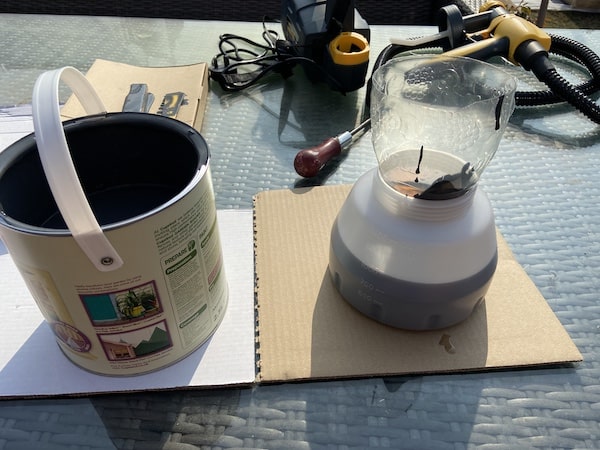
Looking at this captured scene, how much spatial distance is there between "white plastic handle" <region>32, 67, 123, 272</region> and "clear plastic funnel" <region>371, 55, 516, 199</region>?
228 millimetres

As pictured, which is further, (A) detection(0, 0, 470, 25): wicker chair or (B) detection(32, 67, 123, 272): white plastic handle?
(A) detection(0, 0, 470, 25): wicker chair

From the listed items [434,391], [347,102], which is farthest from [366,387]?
[347,102]

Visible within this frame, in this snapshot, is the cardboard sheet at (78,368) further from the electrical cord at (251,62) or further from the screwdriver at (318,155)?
the electrical cord at (251,62)

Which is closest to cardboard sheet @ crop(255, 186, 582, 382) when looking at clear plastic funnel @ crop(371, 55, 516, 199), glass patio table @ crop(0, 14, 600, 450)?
glass patio table @ crop(0, 14, 600, 450)

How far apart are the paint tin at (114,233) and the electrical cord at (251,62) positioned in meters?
0.40

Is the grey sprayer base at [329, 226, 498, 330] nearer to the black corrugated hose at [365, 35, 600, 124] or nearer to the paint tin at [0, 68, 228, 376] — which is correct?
the paint tin at [0, 68, 228, 376]

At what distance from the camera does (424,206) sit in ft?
1.18

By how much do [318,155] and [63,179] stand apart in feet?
1.18

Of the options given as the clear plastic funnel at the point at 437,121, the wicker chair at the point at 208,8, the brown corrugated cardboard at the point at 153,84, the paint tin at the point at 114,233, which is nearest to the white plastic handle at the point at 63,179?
the paint tin at the point at 114,233

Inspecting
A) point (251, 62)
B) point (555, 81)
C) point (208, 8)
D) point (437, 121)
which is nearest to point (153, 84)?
point (251, 62)

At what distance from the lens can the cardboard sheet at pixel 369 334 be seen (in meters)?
0.38

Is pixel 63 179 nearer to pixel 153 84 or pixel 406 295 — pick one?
pixel 406 295

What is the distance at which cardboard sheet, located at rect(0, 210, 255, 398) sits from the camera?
36cm

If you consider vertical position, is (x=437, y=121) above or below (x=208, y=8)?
above
